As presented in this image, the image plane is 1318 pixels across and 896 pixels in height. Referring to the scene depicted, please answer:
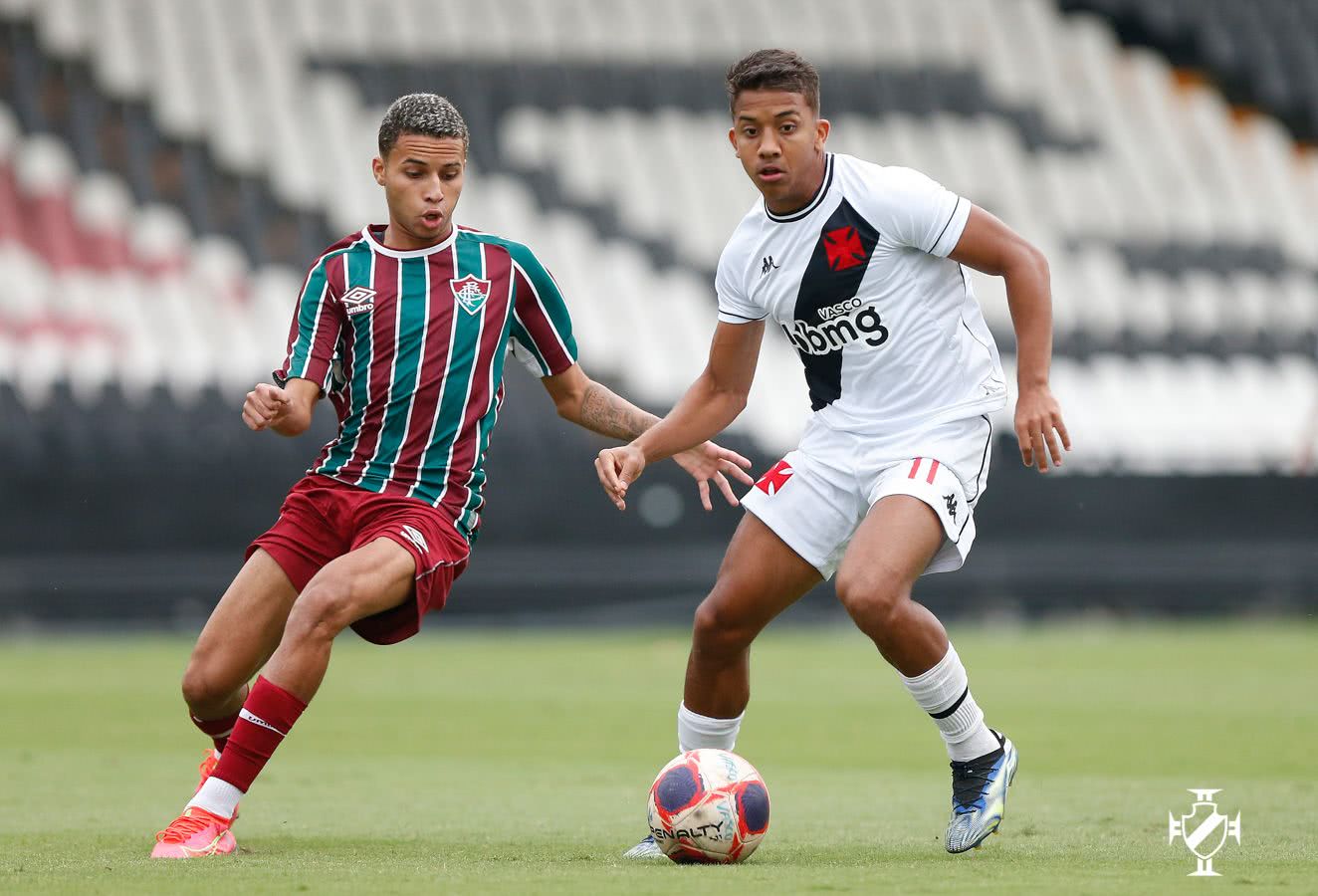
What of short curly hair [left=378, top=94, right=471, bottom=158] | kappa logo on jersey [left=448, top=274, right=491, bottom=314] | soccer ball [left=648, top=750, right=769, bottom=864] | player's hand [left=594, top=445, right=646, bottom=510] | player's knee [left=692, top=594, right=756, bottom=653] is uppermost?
short curly hair [left=378, top=94, right=471, bottom=158]

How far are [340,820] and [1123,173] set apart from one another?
17.0 m

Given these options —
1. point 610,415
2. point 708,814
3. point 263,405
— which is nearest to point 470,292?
point 610,415

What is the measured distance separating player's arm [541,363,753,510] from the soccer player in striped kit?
0.15m

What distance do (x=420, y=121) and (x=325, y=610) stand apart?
4.55 ft

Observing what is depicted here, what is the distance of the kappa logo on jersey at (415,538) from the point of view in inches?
196

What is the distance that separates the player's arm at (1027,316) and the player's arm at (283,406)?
1804mm

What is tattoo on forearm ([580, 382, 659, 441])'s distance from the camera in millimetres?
5586

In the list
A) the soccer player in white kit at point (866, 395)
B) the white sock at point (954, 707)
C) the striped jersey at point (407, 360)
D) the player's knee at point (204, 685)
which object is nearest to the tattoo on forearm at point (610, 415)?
the soccer player in white kit at point (866, 395)

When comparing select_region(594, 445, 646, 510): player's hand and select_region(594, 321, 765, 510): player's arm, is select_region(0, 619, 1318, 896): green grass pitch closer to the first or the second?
select_region(594, 445, 646, 510): player's hand

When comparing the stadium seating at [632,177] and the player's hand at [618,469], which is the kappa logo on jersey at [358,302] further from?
the stadium seating at [632,177]

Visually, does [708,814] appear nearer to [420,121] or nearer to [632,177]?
[420,121]

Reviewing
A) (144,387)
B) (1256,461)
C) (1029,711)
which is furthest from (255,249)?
(1029,711)

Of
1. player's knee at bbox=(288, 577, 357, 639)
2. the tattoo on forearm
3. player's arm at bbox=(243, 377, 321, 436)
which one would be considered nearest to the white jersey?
the tattoo on forearm

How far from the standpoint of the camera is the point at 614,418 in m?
5.61
